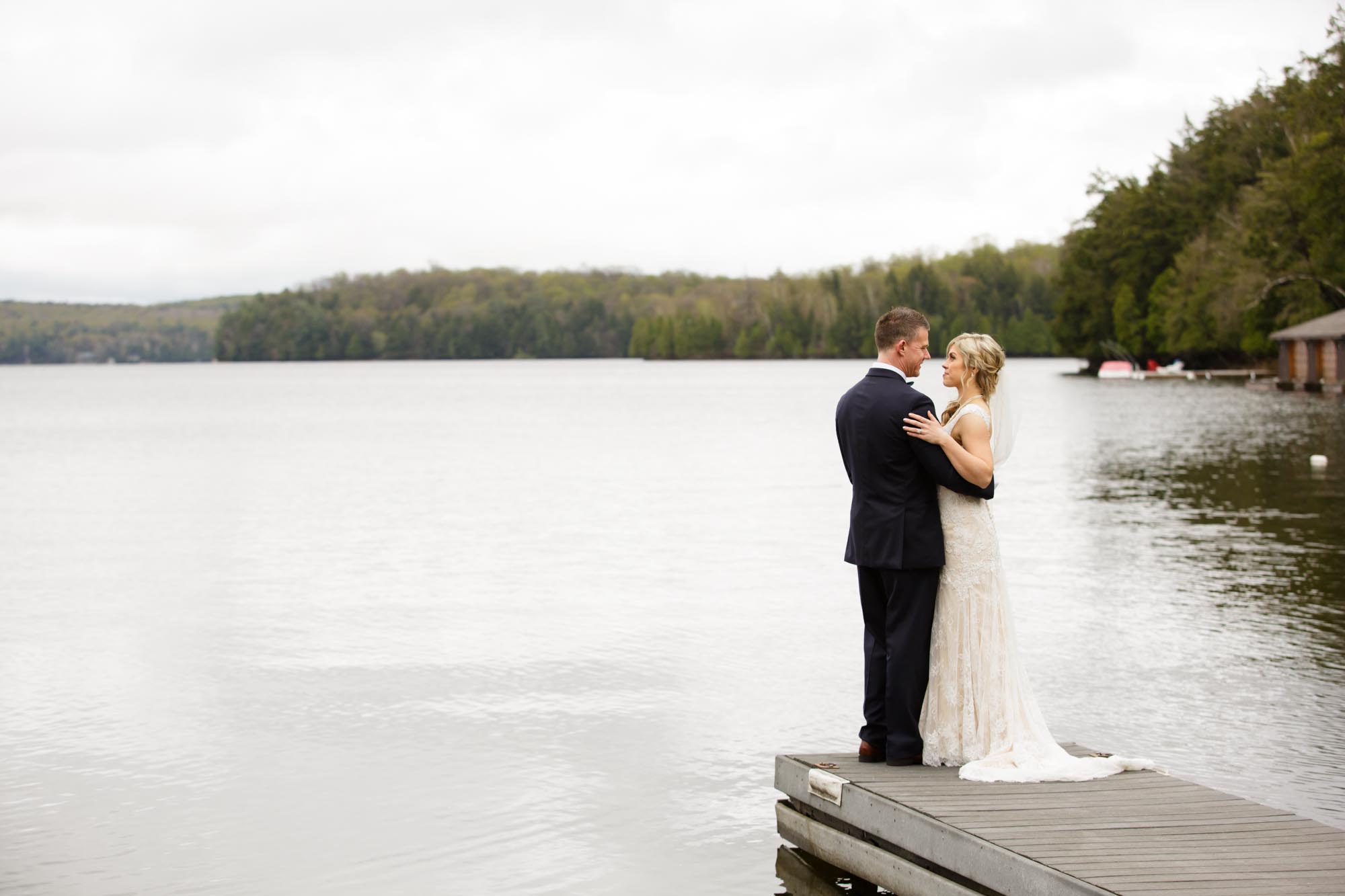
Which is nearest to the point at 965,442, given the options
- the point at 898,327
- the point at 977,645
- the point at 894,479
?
the point at 894,479

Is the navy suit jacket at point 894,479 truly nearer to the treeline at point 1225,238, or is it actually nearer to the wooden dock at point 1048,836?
the wooden dock at point 1048,836

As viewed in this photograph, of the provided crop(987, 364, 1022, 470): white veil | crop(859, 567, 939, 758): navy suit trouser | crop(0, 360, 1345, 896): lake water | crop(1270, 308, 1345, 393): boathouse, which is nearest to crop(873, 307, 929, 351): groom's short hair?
crop(987, 364, 1022, 470): white veil

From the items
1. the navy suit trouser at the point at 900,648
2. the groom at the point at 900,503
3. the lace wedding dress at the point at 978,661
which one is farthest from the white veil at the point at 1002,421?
the navy suit trouser at the point at 900,648

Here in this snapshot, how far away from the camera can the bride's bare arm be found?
21.2 feet

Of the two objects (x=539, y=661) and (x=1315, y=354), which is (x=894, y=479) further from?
(x=1315, y=354)

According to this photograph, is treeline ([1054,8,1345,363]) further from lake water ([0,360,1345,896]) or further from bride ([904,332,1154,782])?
bride ([904,332,1154,782])

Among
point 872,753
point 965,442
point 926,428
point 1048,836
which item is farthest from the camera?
point 872,753

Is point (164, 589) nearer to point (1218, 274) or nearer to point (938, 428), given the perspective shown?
point (938, 428)

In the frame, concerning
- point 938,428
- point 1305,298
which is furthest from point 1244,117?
point 938,428

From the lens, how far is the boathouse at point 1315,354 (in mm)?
60062

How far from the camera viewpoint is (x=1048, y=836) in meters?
5.71

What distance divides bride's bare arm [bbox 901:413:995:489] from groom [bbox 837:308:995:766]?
0.16ft

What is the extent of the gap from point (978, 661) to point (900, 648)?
0.33m

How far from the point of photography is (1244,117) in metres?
95.8
